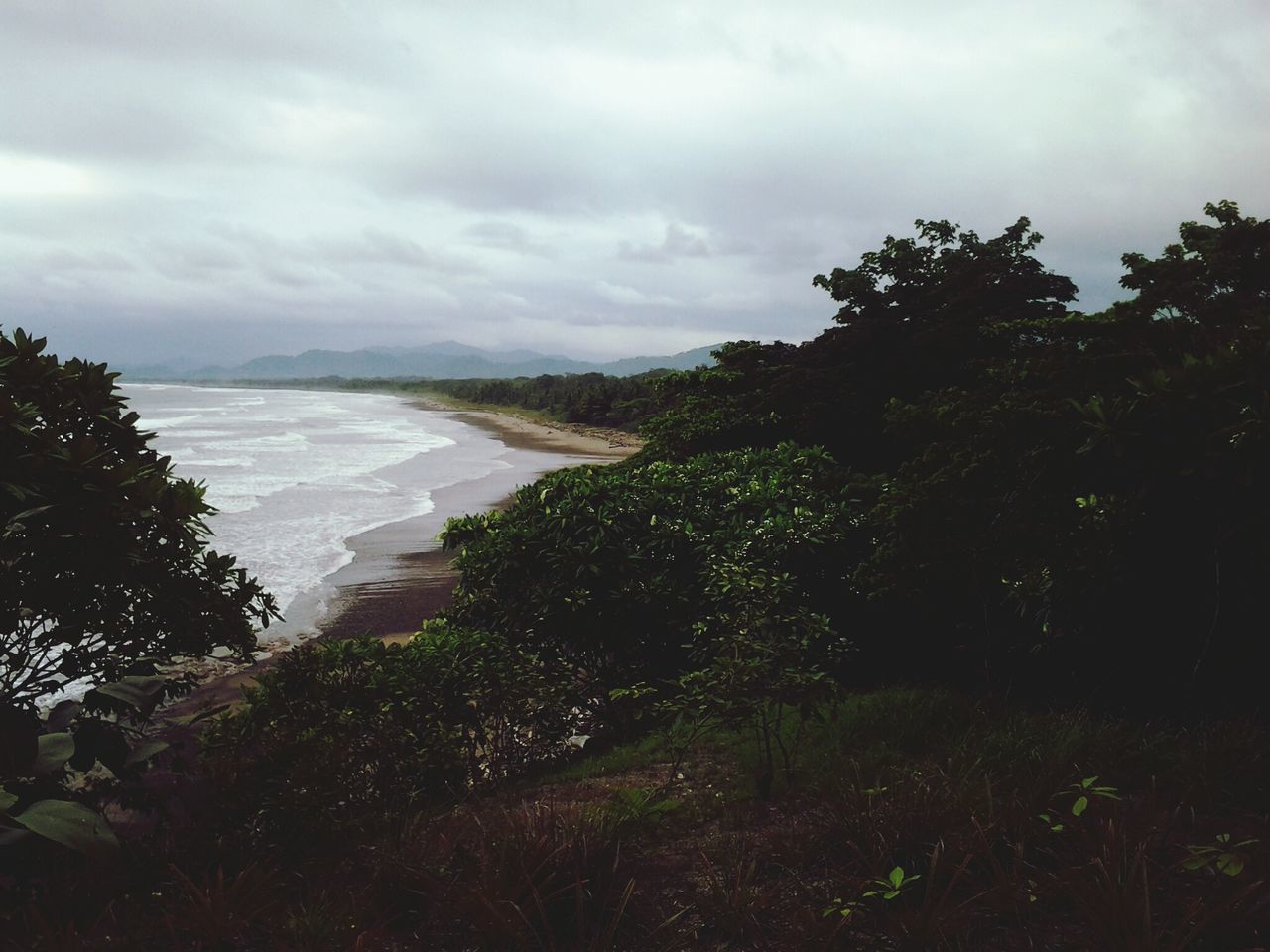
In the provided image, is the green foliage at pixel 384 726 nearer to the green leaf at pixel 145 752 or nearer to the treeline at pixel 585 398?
the green leaf at pixel 145 752

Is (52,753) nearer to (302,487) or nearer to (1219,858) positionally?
(1219,858)

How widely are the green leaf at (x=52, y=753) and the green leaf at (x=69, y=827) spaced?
24 cm

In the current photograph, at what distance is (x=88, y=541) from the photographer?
3.51 meters

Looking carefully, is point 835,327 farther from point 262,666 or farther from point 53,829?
point 53,829

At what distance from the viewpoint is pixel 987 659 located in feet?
17.5

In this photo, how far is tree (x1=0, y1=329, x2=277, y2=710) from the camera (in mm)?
3369

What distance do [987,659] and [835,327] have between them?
8.47m

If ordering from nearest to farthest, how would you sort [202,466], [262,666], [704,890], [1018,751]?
[704,890] → [1018,751] → [262,666] → [202,466]

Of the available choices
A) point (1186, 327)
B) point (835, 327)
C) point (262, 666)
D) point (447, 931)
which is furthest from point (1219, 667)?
point (262, 666)

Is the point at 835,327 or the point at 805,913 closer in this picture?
the point at 805,913

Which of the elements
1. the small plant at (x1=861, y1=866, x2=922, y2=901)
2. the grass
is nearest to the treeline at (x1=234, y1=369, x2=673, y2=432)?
the grass

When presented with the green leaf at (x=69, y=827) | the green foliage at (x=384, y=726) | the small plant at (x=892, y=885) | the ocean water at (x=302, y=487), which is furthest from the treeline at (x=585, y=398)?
the green leaf at (x=69, y=827)

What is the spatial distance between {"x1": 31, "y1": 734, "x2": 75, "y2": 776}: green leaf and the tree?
743 millimetres

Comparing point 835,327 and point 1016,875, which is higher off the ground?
point 835,327
